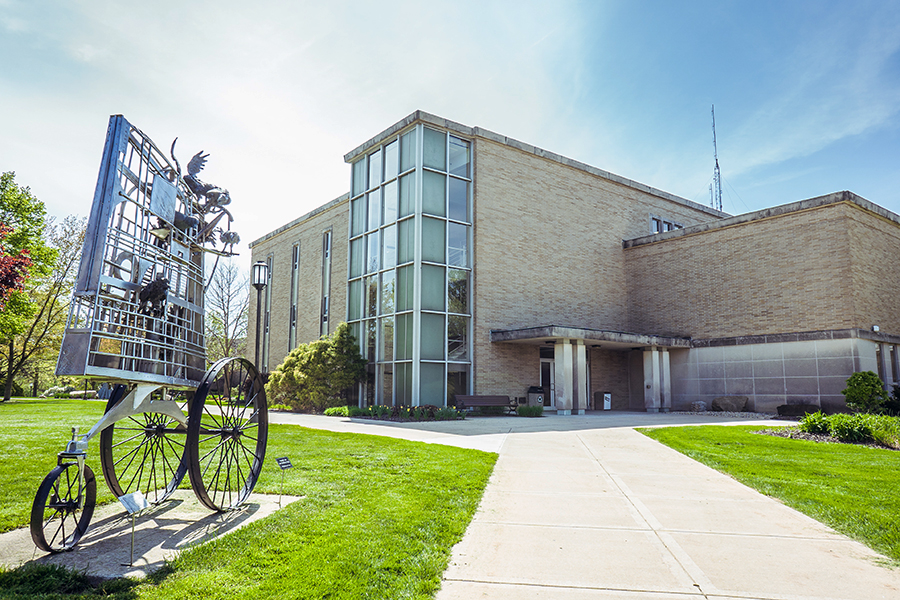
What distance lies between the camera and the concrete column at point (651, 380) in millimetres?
26812

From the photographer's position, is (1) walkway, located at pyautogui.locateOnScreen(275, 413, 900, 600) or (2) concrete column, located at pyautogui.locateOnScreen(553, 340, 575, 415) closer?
(1) walkway, located at pyautogui.locateOnScreen(275, 413, 900, 600)

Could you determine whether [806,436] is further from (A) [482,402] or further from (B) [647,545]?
(B) [647,545]

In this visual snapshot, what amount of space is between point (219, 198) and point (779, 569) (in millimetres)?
6657

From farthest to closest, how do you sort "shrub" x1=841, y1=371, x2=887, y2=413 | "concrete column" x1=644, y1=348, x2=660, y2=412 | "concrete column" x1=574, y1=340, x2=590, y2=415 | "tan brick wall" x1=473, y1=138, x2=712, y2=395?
"concrete column" x1=644, y1=348, x2=660, y2=412 → "tan brick wall" x1=473, y1=138, x2=712, y2=395 → "concrete column" x1=574, y1=340, x2=590, y2=415 → "shrub" x1=841, y1=371, x2=887, y2=413

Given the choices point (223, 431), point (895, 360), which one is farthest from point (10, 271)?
point (895, 360)

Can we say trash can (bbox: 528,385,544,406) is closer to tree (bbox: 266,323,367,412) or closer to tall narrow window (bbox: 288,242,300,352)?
tree (bbox: 266,323,367,412)

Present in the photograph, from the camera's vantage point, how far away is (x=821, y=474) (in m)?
8.59

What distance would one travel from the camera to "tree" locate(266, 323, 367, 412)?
81.1 feet

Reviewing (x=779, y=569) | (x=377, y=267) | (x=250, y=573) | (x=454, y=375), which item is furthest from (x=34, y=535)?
(x=377, y=267)

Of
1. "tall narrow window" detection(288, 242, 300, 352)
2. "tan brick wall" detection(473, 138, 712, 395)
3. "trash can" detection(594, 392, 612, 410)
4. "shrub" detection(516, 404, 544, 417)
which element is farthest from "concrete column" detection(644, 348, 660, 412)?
"tall narrow window" detection(288, 242, 300, 352)

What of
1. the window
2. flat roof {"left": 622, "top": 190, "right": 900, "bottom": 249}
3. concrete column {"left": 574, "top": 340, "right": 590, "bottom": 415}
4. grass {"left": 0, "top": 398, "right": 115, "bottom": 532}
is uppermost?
the window

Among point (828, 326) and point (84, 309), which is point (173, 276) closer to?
point (84, 309)

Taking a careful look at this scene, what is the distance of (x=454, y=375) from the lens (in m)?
24.2

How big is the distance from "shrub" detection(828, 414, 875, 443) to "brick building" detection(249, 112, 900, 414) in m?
10.4
